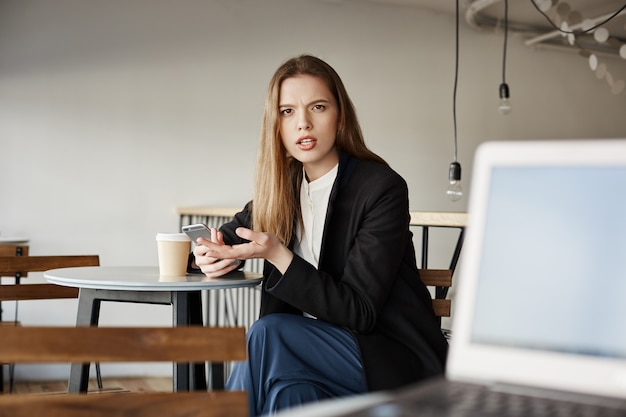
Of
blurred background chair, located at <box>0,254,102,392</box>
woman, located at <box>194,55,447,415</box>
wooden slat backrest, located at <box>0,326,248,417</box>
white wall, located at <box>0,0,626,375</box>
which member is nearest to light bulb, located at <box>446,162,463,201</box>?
white wall, located at <box>0,0,626,375</box>

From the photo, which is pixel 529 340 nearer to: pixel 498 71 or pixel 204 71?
pixel 204 71

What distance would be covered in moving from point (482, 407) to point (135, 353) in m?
0.52

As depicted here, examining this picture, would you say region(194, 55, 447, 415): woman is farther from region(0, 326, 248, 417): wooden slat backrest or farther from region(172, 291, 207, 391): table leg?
region(0, 326, 248, 417): wooden slat backrest

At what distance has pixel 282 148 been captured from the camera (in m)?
2.18

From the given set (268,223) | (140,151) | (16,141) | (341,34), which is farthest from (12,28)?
(268,223)

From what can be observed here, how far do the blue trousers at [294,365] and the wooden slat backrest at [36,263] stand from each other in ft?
4.39

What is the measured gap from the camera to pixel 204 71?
5.61 metres

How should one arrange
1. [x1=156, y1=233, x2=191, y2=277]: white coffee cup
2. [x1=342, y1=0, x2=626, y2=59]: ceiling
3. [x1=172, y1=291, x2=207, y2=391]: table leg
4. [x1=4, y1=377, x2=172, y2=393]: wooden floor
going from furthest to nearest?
[x1=342, y1=0, x2=626, y2=59]: ceiling, [x1=4, y1=377, x2=172, y2=393]: wooden floor, [x1=156, y1=233, x2=191, y2=277]: white coffee cup, [x1=172, y1=291, x2=207, y2=391]: table leg

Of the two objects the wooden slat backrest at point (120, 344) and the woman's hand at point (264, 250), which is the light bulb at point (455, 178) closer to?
the woman's hand at point (264, 250)

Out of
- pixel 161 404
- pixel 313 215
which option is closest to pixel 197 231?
pixel 313 215

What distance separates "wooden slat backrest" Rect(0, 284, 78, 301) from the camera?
8.49ft

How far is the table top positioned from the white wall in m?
3.16

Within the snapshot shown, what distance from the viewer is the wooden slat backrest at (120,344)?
3.18 ft

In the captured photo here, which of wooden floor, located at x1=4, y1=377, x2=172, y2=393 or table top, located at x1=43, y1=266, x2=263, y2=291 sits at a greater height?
table top, located at x1=43, y1=266, x2=263, y2=291
